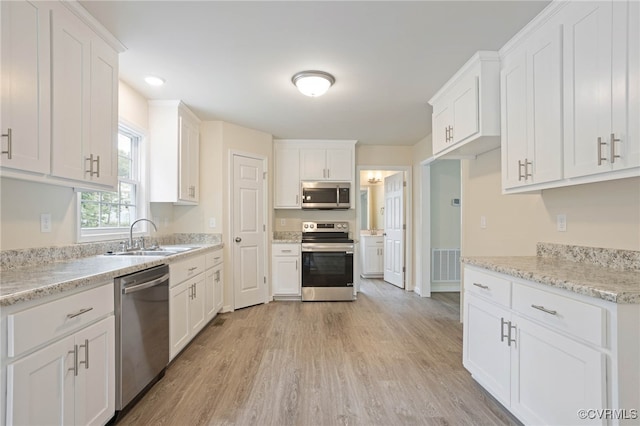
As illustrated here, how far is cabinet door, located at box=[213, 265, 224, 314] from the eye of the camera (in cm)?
344

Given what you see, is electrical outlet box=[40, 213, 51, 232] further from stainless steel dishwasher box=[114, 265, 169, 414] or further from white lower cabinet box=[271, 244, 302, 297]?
white lower cabinet box=[271, 244, 302, 297]

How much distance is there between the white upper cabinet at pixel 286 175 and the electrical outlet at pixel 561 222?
3214 mm

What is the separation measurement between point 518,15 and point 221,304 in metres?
3.80

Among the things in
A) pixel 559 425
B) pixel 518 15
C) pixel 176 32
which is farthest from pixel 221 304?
pixel 518 15

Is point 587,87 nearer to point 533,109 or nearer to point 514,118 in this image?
point 533,109

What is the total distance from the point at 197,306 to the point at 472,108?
2968 millimetres

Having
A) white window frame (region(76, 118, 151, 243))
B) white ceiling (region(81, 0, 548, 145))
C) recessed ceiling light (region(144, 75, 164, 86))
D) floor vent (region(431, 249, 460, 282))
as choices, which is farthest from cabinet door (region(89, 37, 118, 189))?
floor vent (region(431, 249, 460, 282))

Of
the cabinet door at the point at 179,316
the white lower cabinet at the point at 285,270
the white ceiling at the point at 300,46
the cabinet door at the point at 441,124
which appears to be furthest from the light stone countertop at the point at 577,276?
the white lower cabinet at the point at 285,270

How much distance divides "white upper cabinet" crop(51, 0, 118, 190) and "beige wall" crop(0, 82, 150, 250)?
307 mm

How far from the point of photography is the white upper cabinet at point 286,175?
4.61 m

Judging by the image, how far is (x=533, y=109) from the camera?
6.15 ft

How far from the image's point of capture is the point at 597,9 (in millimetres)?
1465

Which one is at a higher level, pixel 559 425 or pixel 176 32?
pixel 176 32

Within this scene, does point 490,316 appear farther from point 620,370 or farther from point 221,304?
point 221,304
